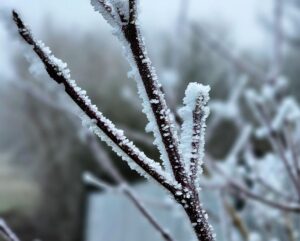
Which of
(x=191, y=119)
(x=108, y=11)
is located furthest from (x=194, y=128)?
(x=108, y=11)

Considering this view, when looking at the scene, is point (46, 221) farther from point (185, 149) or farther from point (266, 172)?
point (185, 149)

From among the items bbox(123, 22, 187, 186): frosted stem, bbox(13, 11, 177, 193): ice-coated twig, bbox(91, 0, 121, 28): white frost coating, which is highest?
bbox(91, 0, 121, 28): white frost coating

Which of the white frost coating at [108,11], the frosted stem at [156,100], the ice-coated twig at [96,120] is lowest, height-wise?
the ice-coated twig at [96,120]

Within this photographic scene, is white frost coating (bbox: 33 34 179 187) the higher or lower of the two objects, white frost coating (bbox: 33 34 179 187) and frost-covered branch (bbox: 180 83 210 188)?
the lower

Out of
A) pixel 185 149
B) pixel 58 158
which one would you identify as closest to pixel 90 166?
pixel 58 158

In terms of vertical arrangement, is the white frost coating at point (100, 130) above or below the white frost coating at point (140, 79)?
below

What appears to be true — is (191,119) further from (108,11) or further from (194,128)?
(108,11)
